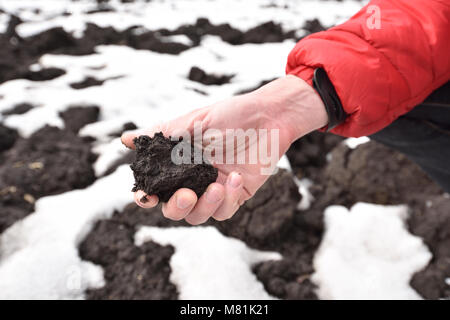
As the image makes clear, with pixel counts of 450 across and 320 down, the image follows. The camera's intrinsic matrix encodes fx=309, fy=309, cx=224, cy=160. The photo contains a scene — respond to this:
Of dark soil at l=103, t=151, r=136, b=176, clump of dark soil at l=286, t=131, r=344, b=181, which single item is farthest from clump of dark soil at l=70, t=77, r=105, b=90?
clump of dark soil at l=286, t=131, r=344, b=181

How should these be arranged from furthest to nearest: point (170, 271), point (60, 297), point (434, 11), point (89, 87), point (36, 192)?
point (89, 87)
point (36, 192)
point (170, 271)
point (60, 297)
point (434, 11)

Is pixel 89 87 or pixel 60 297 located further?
pixel 89 87

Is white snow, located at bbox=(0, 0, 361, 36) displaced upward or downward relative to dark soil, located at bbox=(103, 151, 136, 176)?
upward

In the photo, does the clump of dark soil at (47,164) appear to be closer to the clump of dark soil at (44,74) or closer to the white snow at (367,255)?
the clump of dark soil at (44,74)

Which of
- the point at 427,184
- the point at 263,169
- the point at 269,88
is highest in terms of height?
the point at 269,88

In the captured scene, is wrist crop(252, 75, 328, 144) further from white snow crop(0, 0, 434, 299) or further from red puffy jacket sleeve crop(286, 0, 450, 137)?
white snow crop(0, 0, 434, 299)

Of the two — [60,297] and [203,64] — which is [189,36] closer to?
[203,64]

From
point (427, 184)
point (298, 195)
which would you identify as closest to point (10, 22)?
point (298, 195)
